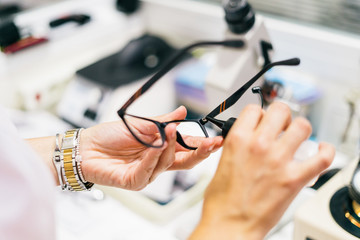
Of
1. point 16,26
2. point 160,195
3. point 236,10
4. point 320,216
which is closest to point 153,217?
point 160,195

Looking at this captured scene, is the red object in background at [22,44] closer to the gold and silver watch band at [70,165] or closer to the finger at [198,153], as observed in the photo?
the gold and silver watch band at [70,165]

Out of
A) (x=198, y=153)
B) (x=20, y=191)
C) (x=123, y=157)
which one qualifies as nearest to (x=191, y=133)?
(x=198, y=153)

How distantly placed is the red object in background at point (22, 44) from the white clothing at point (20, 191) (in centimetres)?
98

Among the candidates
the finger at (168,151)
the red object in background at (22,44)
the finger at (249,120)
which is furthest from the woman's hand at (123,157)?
the red object in background at (22,44)

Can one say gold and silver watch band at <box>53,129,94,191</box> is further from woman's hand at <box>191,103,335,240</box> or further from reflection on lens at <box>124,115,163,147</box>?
woman's hand at <box>191,103,335,240</box>

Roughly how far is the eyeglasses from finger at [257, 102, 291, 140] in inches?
2.9

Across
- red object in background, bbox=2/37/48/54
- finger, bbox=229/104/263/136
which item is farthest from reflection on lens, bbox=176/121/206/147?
red object in background, bbox=2/37/48/54

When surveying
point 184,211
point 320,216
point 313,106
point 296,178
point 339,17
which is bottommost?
point 184,211

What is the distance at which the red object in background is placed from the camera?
1359mm

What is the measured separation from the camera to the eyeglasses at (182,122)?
60cm

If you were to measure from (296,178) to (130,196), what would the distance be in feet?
2.22

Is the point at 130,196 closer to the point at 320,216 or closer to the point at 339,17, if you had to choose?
the point at 320,216

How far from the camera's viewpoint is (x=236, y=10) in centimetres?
82

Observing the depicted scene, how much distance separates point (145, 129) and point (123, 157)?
4.6 inches
